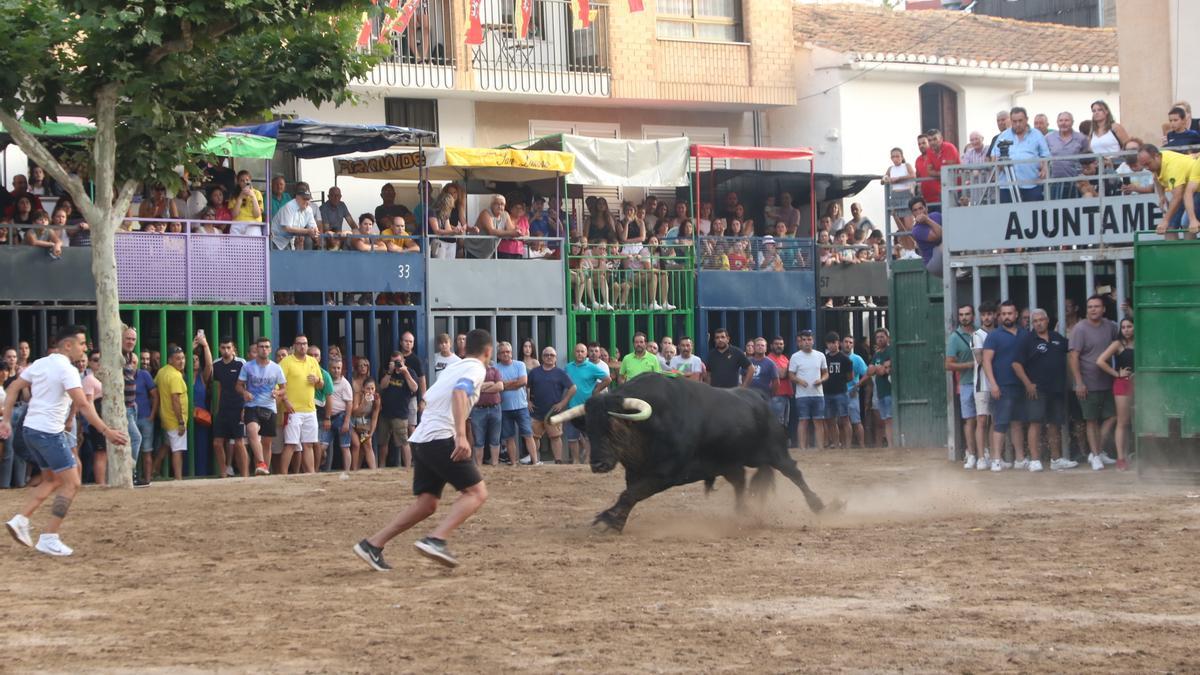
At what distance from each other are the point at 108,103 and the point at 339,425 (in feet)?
17.6

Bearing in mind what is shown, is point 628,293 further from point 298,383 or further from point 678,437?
point 678,437

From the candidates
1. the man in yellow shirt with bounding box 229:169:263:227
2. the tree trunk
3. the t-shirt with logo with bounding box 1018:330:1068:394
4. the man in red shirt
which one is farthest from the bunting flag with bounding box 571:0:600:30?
the t-shirt with logo with bounding box 1018:330:1068:394

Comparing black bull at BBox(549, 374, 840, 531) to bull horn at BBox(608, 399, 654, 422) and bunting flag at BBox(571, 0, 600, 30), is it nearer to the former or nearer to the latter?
bull horn at BBox(608, 399, 654, 422)

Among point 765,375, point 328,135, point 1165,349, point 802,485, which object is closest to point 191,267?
point 328,135

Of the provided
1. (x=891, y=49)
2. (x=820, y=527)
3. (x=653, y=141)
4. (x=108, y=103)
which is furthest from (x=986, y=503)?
(x=891, y=49)

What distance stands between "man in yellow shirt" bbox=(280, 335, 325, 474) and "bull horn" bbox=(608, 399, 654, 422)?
327 inches

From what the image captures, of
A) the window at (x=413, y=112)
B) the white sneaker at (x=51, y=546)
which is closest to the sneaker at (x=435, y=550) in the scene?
the white sneaker at (x=51, y=546)

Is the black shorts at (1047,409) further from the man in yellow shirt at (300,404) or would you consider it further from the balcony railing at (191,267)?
the balcony railing at (191,267)

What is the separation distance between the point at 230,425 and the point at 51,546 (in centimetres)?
772

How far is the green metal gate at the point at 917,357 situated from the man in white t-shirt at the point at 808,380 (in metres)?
1.85

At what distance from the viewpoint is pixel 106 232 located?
18.7m

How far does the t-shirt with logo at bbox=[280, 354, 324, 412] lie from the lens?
21.0 m

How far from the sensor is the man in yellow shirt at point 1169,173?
17109 millimetres

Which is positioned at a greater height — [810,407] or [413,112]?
[413,112]
